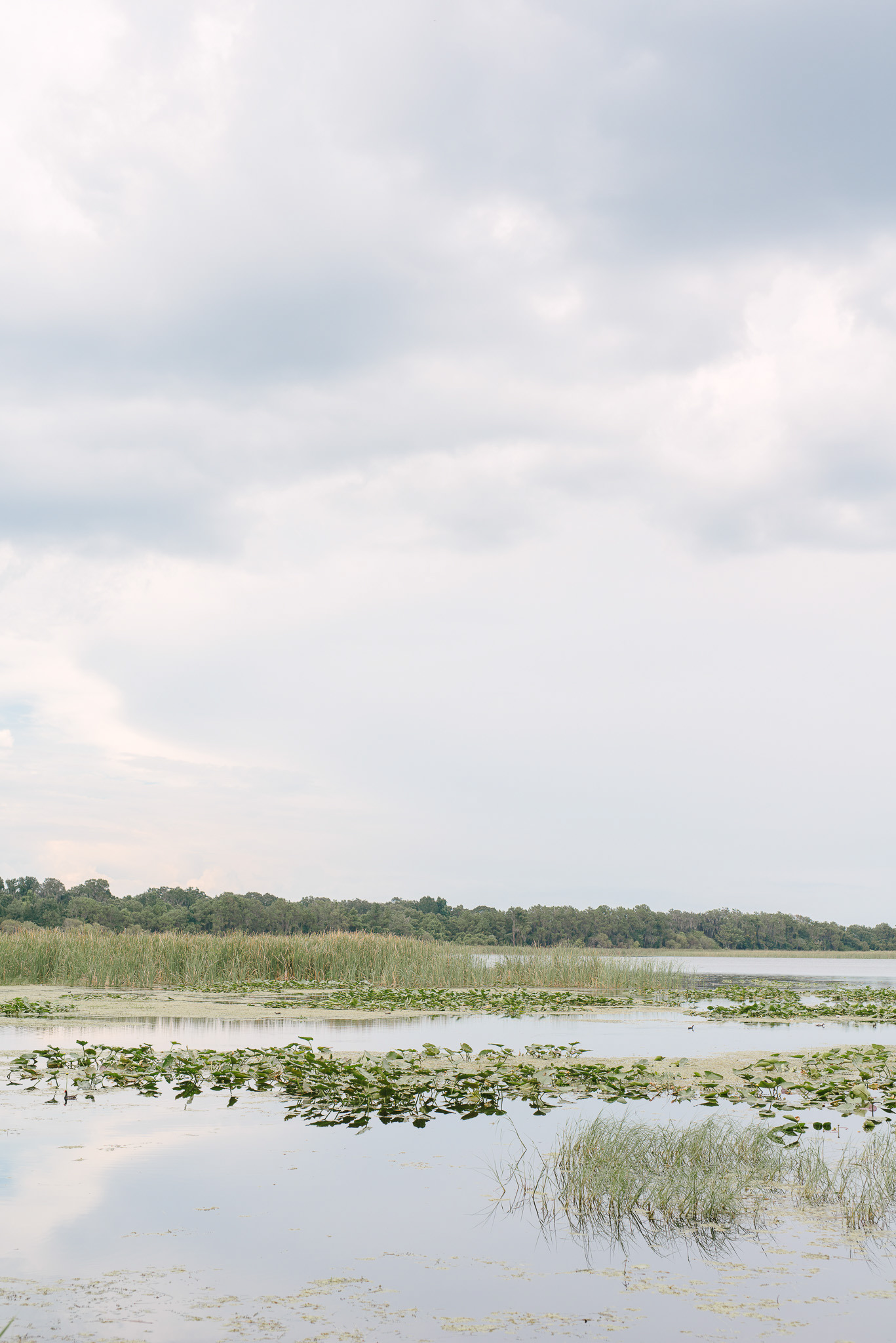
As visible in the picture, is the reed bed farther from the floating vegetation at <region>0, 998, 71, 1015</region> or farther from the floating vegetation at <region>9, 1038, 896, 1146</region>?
the floating vegetation at <region>9, 1038, 896, 1146</region>

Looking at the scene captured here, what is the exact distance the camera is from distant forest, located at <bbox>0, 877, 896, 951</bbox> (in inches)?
2206

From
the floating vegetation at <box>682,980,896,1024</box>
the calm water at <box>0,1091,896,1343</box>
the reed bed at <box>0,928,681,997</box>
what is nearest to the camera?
the calm water at <box>0,1091,896,1343</box>

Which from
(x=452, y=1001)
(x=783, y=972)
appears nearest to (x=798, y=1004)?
(x=452, y=1001)

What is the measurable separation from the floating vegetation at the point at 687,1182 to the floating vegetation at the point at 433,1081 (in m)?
1.50

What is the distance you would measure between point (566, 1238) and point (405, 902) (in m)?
79.7

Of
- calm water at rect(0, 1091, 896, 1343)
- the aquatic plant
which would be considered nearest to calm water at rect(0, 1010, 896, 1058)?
the aquatic plant

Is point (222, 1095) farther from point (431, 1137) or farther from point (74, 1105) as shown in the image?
point (431, 1137)

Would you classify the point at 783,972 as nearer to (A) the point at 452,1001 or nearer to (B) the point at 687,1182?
(A) the point at 452,1001

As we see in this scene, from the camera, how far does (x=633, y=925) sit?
73250 millimetres

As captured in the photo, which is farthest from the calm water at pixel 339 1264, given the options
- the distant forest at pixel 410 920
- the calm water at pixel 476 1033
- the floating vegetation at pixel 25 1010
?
the distant forest at pixel 410 920

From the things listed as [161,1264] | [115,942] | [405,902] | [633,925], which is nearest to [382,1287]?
[161,1264]

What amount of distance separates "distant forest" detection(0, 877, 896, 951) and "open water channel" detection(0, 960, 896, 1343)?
3972 cm

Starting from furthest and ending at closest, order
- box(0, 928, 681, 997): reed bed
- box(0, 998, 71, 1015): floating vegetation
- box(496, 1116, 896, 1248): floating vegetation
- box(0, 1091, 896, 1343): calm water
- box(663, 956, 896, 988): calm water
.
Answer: box(663, 956, 896, 988): calm water → box(0, 928, 681, 997): reed bed → box(0, 998, 71, 1015): floating vegetation → box(496, 1116, 896, 1248): floating vegetation → box(0, 1091, 896, 1343): calm water

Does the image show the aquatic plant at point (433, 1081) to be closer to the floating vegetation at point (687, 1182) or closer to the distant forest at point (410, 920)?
the floating vegetation at point (687, 1182)
